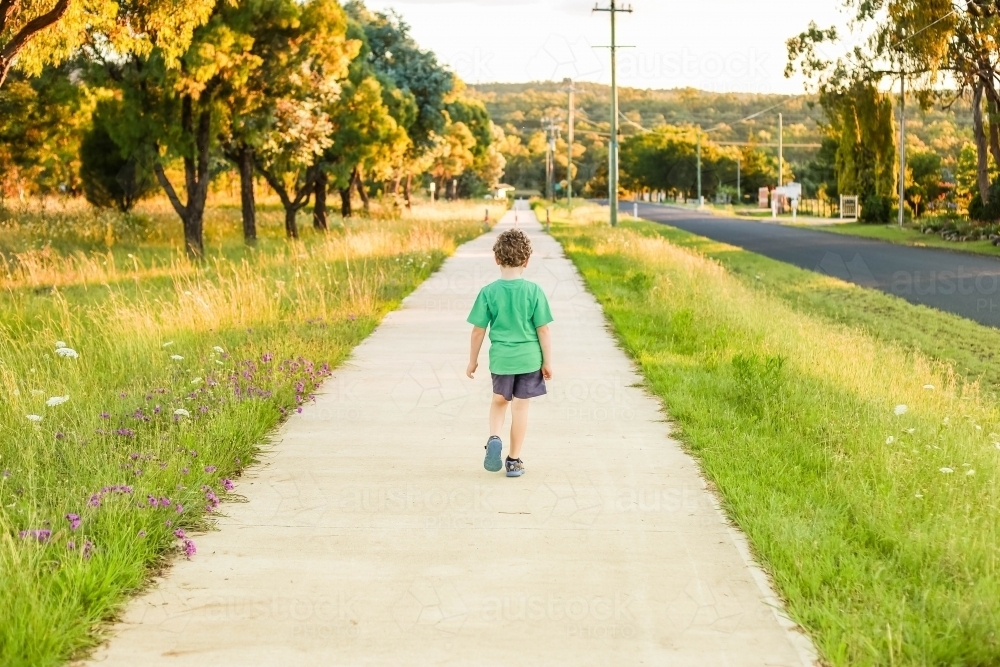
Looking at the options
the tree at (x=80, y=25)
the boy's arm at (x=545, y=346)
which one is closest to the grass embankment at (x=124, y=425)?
the boy's arm at (x=545, y=346)

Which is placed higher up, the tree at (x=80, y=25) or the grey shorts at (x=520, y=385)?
the tree at (x=80, y=25)

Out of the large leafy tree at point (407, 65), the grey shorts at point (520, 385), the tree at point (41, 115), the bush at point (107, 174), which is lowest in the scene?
the grey shorts at point (520, 385)

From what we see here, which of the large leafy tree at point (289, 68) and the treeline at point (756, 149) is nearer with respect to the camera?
the large leafy tree at point (289, 68)

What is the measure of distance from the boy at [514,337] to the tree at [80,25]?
9882 mm

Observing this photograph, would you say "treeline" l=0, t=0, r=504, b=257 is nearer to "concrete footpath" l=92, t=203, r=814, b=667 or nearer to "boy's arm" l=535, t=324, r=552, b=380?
"concrete footpath" l=92, t=203, r=814, b=667

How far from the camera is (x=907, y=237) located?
37.2 m

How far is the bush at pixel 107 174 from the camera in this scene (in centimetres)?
3478

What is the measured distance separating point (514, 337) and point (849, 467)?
2089 mm

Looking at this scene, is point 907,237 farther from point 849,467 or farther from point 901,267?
point 849,467

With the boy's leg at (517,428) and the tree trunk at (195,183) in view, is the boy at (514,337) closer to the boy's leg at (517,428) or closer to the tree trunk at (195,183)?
the boy's leg at (517,428)

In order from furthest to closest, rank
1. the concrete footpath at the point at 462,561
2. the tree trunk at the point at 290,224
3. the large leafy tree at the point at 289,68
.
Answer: the tree trunk at the point at 290,224
the large leafy tree at the point at 289,68
the concrete footpath at the point at 462,561

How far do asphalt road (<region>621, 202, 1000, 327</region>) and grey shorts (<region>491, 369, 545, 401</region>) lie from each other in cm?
1029

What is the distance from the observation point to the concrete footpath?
4.20m

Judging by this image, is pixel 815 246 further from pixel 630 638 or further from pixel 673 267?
pixel 630 638
